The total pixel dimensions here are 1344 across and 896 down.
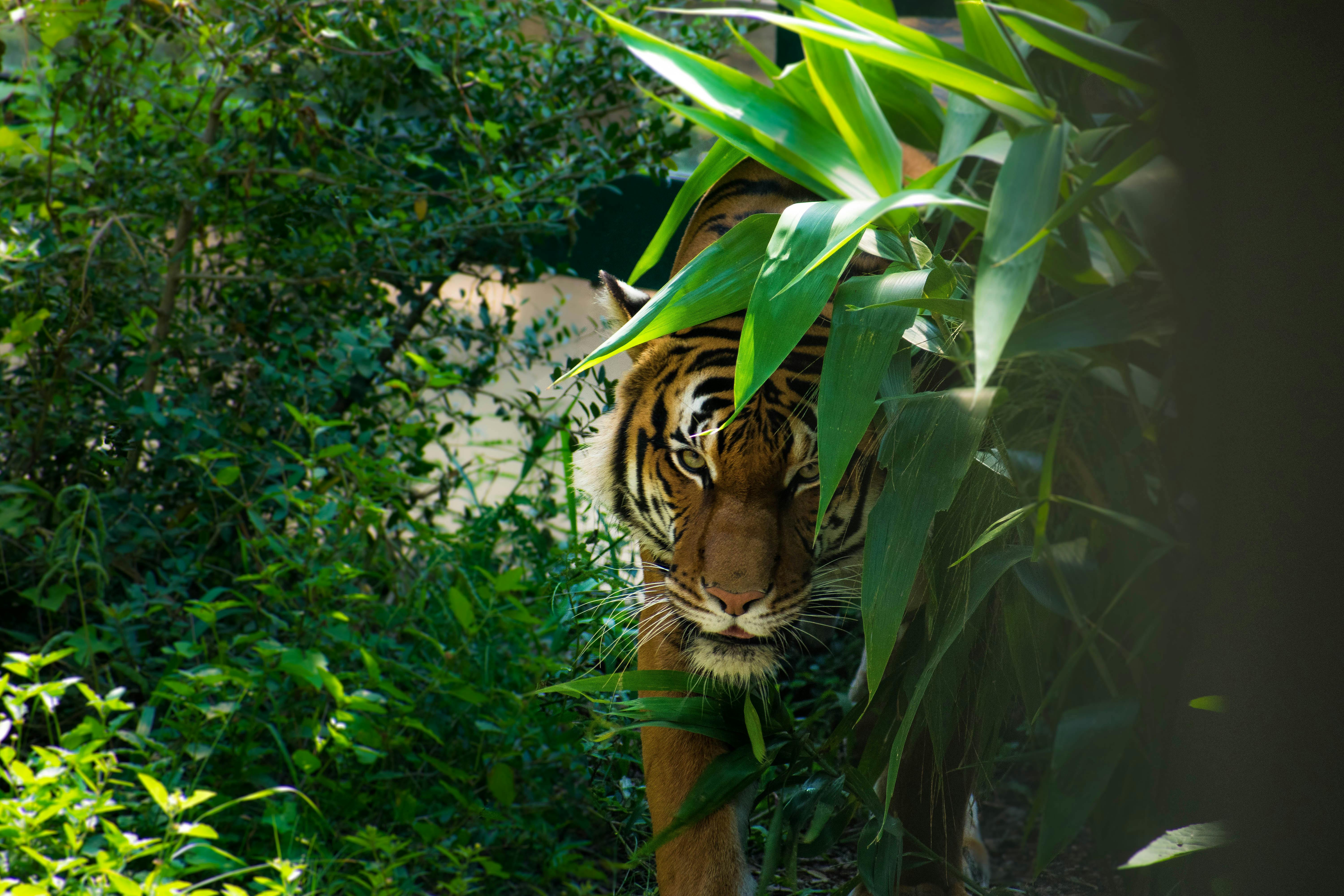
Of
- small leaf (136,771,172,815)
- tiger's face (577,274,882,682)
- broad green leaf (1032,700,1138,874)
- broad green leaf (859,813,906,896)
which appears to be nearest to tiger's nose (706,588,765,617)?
tiger's face (577,274,882,682)

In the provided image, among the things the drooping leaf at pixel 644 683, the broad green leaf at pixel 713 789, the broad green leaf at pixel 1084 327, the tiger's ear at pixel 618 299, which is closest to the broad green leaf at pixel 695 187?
the tiger's ear at pixel 618 299

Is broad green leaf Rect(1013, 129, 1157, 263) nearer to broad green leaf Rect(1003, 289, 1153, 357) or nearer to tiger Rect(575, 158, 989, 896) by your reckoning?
broad green leaf Rect(1003, 289, 1153, 357)

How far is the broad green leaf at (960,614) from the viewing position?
0.89 m

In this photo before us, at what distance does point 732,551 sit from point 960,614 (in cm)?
43

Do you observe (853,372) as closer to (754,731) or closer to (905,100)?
(905,100)

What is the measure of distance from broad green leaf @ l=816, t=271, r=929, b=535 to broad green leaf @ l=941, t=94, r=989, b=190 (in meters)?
0.10

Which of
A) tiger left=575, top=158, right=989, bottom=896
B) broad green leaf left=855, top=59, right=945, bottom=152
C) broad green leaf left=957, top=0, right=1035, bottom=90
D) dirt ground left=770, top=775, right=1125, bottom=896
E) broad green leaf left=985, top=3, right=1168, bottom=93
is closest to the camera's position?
broad green leaf left=985, top=3, right=1168, bottom=93

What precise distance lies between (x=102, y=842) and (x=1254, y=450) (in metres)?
1.80

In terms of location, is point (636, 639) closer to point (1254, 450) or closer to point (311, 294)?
point (1254, 450)

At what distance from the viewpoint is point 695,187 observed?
1.45m

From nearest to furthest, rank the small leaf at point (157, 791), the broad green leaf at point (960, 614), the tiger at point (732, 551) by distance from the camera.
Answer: the broad green leaf at point (960, 614)
the tiger at point (732, 551)
the small leaf at point (157, 791)

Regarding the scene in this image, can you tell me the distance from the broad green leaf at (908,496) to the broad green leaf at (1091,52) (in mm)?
265

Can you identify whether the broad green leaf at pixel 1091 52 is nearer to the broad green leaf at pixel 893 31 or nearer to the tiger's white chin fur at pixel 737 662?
the broad green leaf at pixel 893 31

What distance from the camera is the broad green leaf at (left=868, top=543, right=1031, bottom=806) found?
885 millimetres
